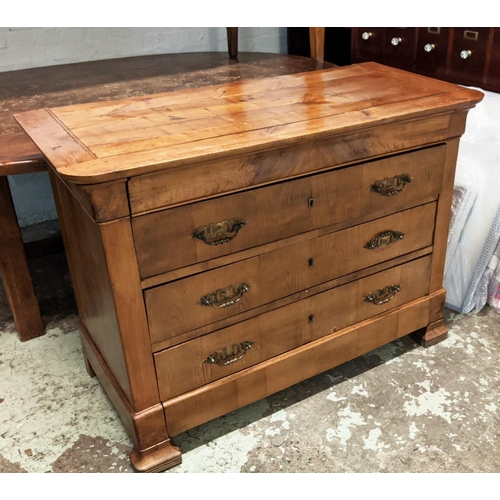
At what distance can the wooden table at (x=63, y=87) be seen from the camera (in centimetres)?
176

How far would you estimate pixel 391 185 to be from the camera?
5.10 ft

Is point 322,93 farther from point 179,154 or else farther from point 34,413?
point 34,413

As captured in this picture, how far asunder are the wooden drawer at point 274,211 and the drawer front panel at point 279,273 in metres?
0.05

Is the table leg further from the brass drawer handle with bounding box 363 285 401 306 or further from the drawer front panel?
the brass drawer handle with bounding box 363 285 401 306

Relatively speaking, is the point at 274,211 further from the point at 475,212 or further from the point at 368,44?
the point at 368,44

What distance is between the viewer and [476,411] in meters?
1.65

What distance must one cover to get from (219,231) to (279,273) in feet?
0.77

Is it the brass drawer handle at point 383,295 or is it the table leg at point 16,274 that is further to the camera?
the table leg at point 16,274

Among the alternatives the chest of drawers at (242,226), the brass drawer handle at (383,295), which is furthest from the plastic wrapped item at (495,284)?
the brass drawer handle at (383,295)

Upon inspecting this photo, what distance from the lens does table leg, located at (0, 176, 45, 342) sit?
6.04 feet

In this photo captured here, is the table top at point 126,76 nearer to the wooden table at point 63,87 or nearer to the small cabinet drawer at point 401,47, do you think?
the wooden table at point 63,87

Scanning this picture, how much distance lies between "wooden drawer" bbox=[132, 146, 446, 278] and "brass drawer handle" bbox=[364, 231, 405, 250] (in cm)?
7

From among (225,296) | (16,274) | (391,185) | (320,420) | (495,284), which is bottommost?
(320,420)

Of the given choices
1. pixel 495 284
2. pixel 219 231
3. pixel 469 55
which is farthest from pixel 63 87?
pixel 495 284
